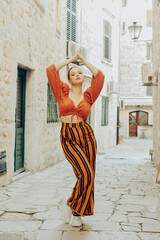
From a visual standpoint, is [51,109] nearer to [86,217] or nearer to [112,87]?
[86,217]

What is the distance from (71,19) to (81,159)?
8.71 meters

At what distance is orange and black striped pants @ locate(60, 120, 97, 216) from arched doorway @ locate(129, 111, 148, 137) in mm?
26188

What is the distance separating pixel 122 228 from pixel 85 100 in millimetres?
1400

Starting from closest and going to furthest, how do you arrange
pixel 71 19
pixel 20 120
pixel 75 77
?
pixel 75 77
pixel 20 120
pixel 71 19

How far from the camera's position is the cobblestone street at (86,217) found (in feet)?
11.4

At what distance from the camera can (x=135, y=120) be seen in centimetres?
2944

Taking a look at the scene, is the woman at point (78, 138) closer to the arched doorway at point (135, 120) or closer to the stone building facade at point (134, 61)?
the stone building facade at point (134, 61)

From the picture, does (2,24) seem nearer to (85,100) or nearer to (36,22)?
(36,22)

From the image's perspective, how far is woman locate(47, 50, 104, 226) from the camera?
11.5 ft

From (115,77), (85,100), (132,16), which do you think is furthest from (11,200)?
(132,16)

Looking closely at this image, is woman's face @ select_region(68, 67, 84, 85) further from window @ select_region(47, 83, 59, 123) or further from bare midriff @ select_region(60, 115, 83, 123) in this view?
window @ select_region(47, 83, 59, 123)

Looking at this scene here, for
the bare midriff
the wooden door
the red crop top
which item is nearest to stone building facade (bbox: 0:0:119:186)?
the wooden door

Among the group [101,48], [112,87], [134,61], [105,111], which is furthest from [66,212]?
[134,61]

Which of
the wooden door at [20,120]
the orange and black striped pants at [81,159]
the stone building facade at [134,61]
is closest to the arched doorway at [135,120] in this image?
the stone building facade at [134,61]
